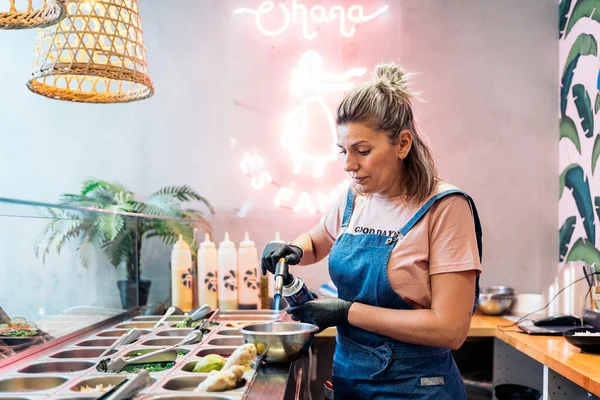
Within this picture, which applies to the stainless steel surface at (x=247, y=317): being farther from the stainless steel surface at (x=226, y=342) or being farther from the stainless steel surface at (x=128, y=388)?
the stainless steel surface at (x=128, y=388)

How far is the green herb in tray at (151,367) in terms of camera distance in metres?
1.90

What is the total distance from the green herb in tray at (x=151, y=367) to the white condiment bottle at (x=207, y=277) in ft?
5.49

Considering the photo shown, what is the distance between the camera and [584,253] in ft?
12.7

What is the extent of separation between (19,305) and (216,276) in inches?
65.4

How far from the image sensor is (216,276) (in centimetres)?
374

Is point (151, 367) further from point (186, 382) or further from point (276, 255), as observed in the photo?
point (276, 255)

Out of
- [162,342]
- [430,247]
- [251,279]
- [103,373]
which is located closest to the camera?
[103,373]

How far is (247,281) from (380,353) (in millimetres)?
1755

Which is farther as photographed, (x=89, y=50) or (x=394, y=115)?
(x=89, y=50)

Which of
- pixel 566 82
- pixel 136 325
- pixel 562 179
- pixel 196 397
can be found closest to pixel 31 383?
pixel 196 397

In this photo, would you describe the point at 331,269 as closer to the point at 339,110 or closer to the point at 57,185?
the point at 339,110

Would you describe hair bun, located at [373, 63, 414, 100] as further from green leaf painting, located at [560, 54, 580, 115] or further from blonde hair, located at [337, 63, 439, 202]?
green leaf painting, located at [560, 54, 580, 115]

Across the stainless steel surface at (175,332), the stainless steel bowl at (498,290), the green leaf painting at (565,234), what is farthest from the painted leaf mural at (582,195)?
the stainless steel surface at (175,332)

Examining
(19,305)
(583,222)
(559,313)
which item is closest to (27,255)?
(19,305)
